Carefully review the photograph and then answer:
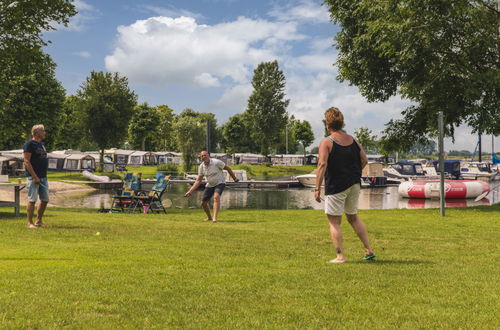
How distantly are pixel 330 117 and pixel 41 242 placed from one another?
5179mm

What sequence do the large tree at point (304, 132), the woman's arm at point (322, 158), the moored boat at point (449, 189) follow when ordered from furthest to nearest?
the large tree at point (304, 132) < the moored boat at point (449, 189) < the woman's arm at point (322, 158)

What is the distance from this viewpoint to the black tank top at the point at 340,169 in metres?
6.16

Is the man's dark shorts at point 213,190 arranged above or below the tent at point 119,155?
below

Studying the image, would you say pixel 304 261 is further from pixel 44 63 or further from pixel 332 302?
pixel 44 63

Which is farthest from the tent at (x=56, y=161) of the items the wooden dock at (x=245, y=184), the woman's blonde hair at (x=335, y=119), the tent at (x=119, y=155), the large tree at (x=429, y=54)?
the woman's blonde hair at (x=335, y=119)

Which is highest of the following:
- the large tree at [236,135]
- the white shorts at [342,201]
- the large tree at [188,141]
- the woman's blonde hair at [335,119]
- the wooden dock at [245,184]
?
the large tree at [236,135]

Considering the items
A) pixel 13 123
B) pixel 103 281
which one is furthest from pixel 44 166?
pixel 13 123

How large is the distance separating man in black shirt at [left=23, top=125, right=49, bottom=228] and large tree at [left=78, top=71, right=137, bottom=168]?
135ft

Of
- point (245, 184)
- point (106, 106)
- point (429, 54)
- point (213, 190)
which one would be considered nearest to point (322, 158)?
point (213, 190)

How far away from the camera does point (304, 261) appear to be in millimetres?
6438

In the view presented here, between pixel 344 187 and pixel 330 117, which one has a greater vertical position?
pixel 330 117

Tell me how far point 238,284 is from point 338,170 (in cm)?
214

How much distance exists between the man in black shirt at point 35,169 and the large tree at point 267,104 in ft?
232

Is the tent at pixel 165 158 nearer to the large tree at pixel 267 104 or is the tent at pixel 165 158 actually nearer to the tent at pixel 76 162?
the large tree at pixel 267 104
